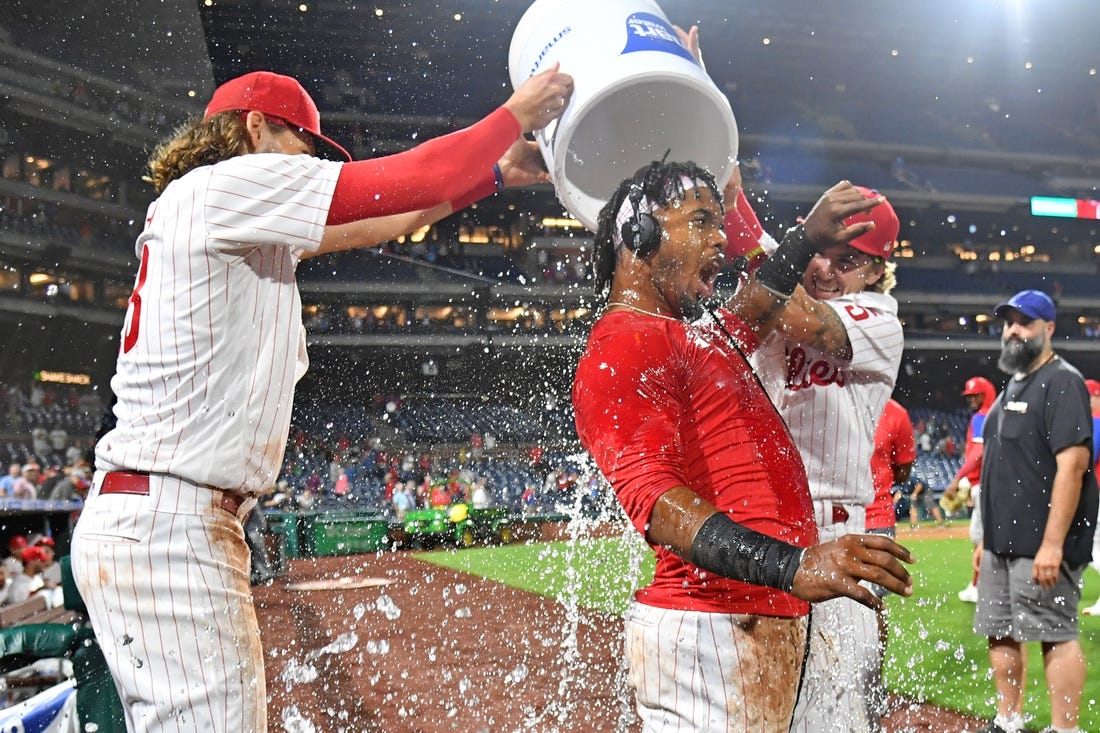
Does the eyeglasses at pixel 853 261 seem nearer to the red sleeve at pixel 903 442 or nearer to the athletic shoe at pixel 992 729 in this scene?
the red sleeve at pixel 903 442

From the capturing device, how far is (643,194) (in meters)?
2.05

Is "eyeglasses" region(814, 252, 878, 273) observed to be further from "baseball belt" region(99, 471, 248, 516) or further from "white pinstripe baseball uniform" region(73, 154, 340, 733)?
"baseball belt" region(99, 471, 248, 516)

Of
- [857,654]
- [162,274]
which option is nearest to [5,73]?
[162,274]

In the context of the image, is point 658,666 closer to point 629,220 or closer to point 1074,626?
point 629,220

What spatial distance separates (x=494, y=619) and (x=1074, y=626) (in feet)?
19.8

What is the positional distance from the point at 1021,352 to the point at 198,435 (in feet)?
13.0

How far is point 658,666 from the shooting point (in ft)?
5.71

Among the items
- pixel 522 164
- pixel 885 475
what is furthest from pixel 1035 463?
pixel 522 164

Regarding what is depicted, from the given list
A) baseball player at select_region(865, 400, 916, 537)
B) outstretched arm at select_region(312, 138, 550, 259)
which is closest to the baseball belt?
outstretched arm at select_region(312, 138, 550, 259)

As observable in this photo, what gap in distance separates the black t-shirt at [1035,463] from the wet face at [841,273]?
176 centimetres

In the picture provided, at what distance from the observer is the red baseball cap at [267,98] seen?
2.39 meters

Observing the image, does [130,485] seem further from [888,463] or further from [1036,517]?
[1036,517]

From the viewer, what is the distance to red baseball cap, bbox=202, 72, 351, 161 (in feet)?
7.84

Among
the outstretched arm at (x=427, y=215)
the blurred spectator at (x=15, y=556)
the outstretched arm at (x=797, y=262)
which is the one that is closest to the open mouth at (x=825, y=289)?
the outstretched arm at (x=797, y=262)
